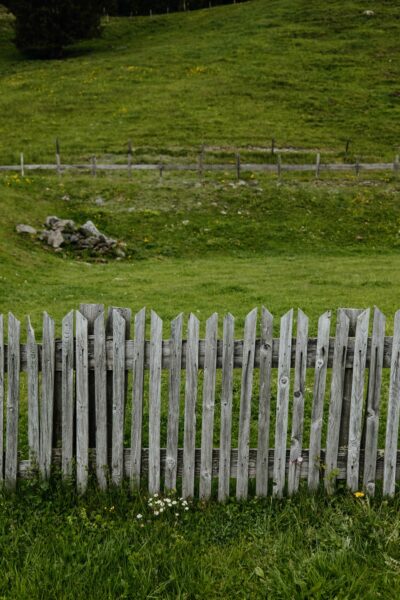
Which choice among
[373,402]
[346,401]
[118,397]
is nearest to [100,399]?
[118,397]

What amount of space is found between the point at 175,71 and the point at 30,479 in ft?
195

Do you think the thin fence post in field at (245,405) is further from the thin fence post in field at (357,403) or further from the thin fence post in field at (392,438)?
the thin fence post in field at (392,438)

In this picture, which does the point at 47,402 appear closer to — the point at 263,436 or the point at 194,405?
the point at 194,405

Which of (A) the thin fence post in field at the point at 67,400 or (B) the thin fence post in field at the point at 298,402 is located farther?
(A) the thin fence post in field at the point at 67,400

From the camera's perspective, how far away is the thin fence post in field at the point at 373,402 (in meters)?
5.43

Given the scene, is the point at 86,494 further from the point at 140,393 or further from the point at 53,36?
the point at 53,36

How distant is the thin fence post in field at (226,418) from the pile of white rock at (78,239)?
19.1 meters

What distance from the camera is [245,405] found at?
557 cm

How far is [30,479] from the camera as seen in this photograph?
5777 millimetres

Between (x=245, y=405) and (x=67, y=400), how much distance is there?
1.80 m

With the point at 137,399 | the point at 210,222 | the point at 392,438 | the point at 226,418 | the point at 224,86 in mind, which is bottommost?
the point at 210,222

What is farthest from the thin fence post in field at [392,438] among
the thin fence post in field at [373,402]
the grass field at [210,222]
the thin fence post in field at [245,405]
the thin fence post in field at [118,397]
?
Answer: the thin fence post in field at [118,397]

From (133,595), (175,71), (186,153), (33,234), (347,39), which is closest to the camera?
(133,595)

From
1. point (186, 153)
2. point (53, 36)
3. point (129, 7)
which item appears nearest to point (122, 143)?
point (186, 153)
